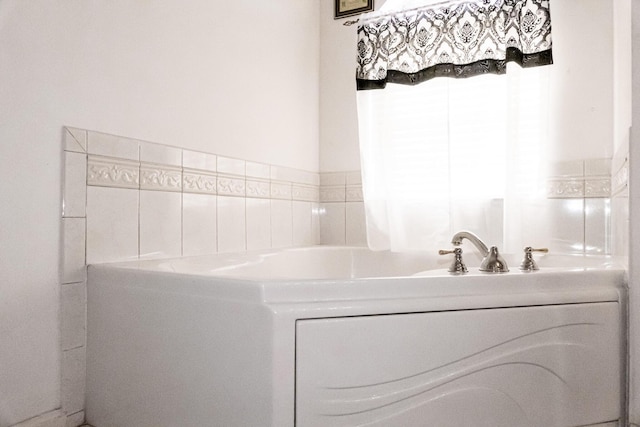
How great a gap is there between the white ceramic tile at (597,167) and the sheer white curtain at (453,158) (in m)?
0.23

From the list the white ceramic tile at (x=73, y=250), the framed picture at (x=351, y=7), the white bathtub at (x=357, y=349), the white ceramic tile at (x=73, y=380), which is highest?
the framed picture at (x=351, y=7)

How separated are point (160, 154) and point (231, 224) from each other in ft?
1.50

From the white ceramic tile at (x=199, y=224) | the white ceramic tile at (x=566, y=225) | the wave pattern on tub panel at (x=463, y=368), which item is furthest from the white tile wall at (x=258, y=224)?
the white ceramic tile at (x=566, y=225)

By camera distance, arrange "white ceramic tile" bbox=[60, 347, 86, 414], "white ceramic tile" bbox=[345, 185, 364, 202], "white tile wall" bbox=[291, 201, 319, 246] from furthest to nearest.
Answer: "white ceramic tile" bbox=[345, 185, 364, 202] → "white tile wall" bbox=[291, 201, 319, 246] → "white ceramic tile" bbox=[60, 347, 86, 414]

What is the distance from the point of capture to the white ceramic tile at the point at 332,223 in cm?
251

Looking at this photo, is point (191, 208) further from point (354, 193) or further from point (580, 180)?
point (580, 180)

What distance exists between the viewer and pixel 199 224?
1748 mm

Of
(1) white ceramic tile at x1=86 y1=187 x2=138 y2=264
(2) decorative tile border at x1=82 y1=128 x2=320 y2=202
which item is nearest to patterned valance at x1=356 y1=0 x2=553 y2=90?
(2) decorative tile border at x1=82 y1=128 x2=320 y2=202

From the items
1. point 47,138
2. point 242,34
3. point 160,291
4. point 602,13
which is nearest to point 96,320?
point 160,291

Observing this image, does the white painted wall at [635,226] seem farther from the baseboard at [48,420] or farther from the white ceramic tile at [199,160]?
the baseboard at [48,420]

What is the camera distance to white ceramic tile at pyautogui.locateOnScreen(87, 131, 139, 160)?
138 centimetres

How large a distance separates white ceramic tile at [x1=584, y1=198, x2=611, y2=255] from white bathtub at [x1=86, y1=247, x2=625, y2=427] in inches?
26.7

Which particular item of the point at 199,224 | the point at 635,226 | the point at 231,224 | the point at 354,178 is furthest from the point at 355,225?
the point at 635,226

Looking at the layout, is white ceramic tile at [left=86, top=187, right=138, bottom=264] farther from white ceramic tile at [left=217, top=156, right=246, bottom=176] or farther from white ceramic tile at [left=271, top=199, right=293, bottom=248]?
white ceramic tile at [left=271, top=199, right=293, bottom=248]
